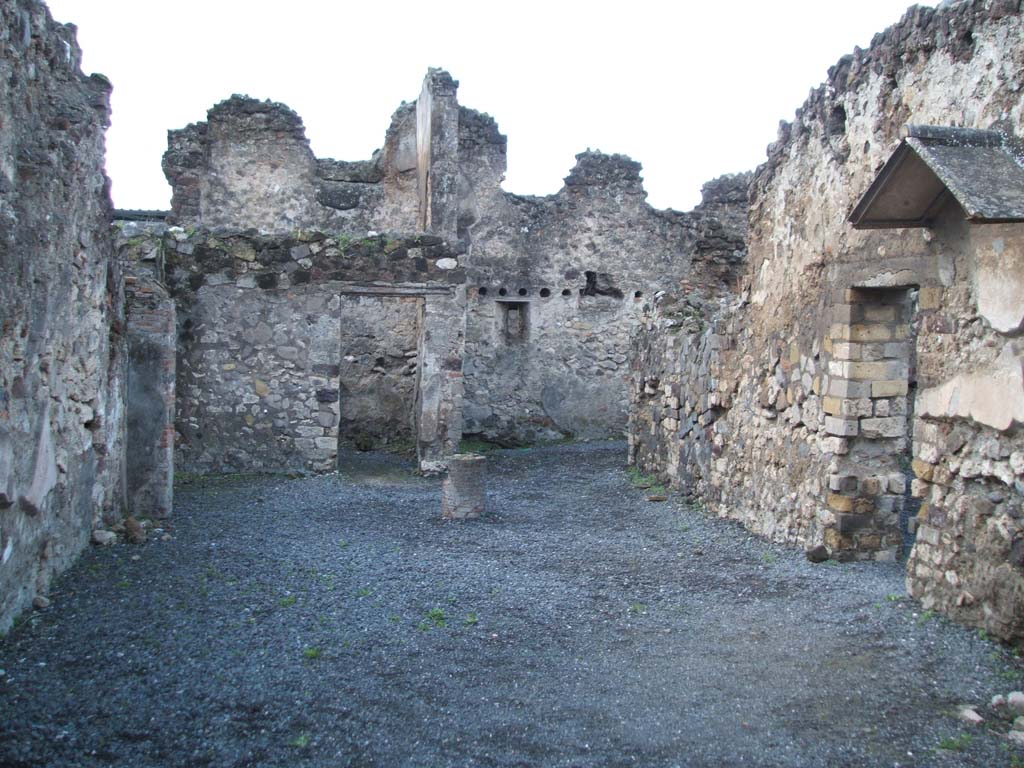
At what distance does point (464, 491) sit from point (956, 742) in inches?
221

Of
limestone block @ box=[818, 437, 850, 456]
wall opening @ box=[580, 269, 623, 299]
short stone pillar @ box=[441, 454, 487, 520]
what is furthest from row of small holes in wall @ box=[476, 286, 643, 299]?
limestone block @ box=[818, 437, 850, 456]

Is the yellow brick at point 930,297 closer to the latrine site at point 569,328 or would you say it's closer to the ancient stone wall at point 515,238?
the latrine site at point 569,328

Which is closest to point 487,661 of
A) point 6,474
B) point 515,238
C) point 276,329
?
point 6,474

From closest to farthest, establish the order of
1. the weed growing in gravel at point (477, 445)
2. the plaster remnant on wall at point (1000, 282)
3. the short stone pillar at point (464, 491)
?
the plaster remnant on wall at point (1000, 282), the short stone pillar at point (464, 491), the weed growing in gravel at point (477, 445)

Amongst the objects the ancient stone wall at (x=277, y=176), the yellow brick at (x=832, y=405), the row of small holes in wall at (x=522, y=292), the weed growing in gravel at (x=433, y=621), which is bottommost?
the weed growing in gravel at (x=433, y=621)

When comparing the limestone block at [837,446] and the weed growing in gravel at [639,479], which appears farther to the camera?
the weed growing in gravel at [639,479]

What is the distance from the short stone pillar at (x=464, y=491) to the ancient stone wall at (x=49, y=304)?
3038 millimetres

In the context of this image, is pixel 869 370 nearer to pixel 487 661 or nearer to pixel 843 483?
pixel 843 483

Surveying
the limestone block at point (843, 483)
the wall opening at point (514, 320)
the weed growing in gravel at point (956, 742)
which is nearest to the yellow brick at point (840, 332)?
the limestone block at point (843, 483)

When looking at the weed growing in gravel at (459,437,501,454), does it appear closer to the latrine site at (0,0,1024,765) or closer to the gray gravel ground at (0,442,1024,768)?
the latrine site at (0,0,1024,765)

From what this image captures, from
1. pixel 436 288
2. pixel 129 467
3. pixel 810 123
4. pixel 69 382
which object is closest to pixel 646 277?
pixel 436 288

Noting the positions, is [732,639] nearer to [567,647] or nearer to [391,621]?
[567,647]

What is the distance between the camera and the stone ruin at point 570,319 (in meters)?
4.51

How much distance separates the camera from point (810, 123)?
6.79 meters
